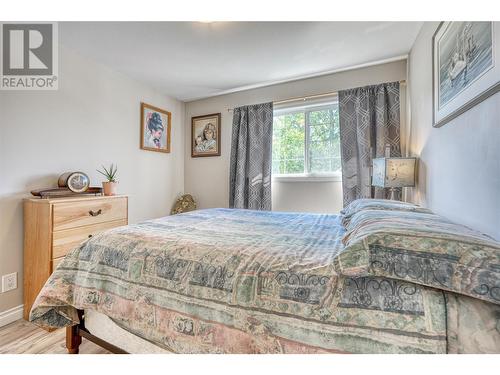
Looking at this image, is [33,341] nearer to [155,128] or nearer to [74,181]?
[74,181]

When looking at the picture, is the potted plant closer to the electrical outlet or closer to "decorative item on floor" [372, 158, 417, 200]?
the electrical outlet

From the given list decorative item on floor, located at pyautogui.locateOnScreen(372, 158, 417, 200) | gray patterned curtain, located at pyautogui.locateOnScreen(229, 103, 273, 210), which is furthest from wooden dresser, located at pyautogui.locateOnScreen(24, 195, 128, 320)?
decorative item on floor, located at pyautogui.locateOnScreen(372, 158, 417, 200)

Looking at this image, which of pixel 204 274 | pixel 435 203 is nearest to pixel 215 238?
pixel 204 274

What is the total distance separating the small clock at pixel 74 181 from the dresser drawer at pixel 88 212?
0.78 ft

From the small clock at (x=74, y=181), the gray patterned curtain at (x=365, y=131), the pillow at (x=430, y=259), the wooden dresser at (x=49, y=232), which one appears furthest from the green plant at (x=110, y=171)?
the gray patterned curtain at (x=365, y=131)

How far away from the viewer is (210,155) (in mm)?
3713

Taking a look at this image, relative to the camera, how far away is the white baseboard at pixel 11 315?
1.84 metres

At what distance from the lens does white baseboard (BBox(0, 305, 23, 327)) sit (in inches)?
72.5

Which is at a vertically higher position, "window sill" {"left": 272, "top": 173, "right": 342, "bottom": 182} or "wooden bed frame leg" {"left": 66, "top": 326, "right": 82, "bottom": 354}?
"window sill" {"left": 272, "top": 173, "right": 342, "bottom": 182}

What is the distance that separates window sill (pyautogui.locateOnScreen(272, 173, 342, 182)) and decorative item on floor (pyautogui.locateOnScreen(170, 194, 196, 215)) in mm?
1424

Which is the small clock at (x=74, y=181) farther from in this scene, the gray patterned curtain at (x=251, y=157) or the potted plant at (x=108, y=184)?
the gray patterned curtain at (x=251, y=157)

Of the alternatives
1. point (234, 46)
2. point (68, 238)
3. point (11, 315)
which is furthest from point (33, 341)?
point (234, 46)
